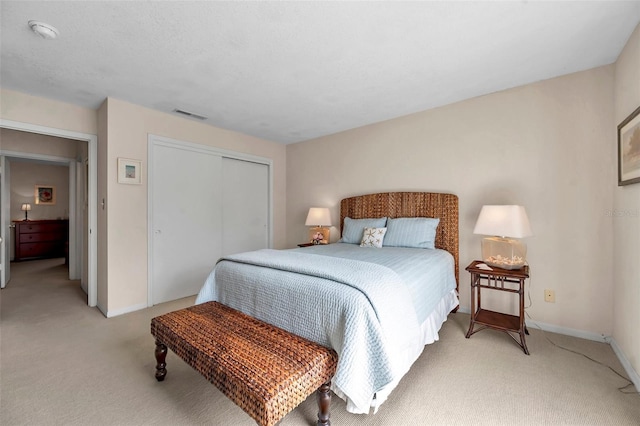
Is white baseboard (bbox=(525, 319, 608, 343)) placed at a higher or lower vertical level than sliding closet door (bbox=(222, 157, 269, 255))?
lower

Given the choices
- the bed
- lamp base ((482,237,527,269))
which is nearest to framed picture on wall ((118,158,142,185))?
the bed

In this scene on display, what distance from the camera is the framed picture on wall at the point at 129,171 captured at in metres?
3.08

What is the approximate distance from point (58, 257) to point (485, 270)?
8373 millimetres

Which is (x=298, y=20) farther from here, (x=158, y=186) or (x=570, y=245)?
(x=570, y=245)

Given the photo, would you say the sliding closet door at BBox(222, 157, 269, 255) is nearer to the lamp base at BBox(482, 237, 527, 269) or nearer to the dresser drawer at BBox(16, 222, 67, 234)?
the lamp base at BBox(482, 237, 527, 269)

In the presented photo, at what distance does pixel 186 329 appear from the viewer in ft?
5.59

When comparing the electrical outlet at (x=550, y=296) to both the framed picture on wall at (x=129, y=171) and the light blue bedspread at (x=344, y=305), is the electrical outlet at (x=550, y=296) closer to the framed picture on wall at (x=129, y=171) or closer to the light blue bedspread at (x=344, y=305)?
the light blue bedspread at (x=344, y=305)

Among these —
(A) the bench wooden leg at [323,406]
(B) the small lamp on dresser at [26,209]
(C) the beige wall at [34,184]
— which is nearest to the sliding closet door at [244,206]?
(A) the bench wooden leg at [323,406]

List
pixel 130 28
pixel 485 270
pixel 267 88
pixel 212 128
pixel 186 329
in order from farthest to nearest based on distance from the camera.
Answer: pixel 212 128 < pixel 267 88 < pixel 485 270 < pixel 130 28 < pixel 186 329

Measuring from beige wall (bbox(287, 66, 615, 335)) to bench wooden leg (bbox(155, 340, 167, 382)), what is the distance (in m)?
2.82

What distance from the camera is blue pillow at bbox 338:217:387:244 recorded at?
11.2 ft

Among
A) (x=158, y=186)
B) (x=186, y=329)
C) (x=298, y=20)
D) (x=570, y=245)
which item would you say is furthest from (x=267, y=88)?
(x=570, y=245)

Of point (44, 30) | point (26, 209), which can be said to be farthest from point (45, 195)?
point (44, 30)

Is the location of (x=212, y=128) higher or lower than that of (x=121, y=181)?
higher
